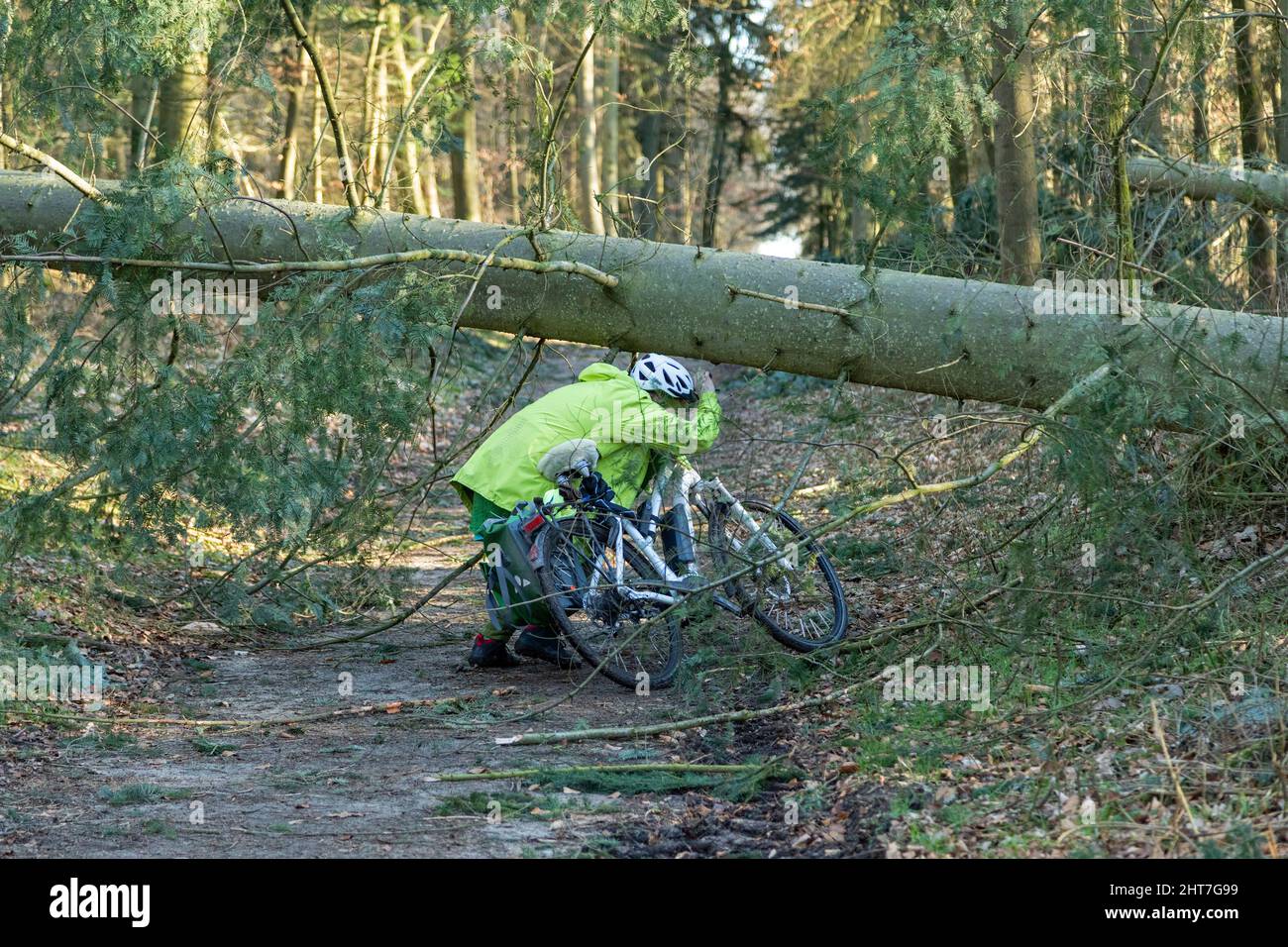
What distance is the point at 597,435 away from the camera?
7074 millimetres

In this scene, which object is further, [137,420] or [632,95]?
[632,95]

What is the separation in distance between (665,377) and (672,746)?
2.25 metres

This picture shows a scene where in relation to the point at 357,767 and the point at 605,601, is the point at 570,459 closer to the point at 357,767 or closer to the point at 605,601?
the point at 605,601

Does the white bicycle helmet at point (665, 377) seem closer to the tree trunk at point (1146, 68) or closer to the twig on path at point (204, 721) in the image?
the twig on path at point (204, 721)

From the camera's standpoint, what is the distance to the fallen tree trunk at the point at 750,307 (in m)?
7.10

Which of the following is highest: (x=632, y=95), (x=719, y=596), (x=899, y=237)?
(x=632, y=95)

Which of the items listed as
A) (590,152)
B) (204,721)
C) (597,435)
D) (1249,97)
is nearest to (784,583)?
(597,435)

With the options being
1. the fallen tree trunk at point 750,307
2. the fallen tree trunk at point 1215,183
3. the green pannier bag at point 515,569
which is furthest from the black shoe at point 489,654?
the fallen tree trunk at point 1215,183

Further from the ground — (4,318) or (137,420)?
(4,318)

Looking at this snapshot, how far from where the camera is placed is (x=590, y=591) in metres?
6.82

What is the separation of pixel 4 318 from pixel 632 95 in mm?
24155

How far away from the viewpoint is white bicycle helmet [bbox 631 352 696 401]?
7.24 meters
